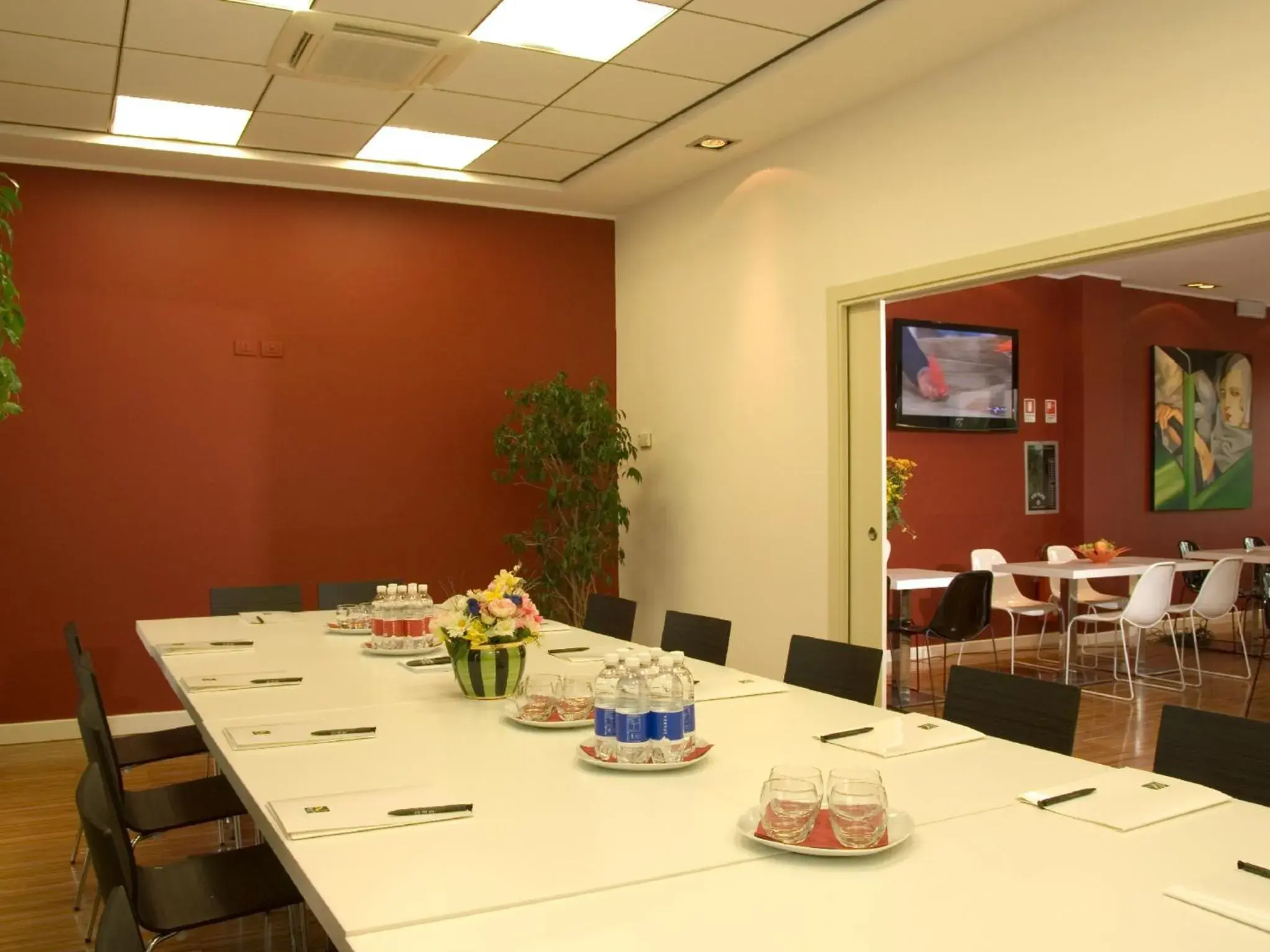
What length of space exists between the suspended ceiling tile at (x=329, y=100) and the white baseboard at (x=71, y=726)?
11.0 ft

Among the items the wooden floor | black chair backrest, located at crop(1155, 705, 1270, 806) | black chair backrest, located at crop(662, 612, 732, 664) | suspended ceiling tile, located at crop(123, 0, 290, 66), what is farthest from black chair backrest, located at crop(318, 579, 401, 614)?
black chair backrest, located at crop(1155, 705, 1270, 806)

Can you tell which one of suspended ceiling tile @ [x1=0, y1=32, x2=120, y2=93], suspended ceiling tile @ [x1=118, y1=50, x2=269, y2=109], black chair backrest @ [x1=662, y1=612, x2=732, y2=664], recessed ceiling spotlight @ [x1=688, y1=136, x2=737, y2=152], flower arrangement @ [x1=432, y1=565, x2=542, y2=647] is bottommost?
black chair backrest @ [x1=662, y1=612, x2=732, y2=664]

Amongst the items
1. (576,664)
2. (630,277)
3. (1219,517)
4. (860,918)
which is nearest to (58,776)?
(576,664)

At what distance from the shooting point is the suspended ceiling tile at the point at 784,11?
4398mm

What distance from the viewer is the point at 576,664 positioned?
375 centimetres

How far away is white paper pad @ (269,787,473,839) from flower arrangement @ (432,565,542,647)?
3.08 feet

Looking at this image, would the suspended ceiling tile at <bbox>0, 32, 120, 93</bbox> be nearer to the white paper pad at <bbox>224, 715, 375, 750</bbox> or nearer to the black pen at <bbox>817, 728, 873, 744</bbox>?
the white paper pad at <bbox>224, 715, 375, 750</bbox>

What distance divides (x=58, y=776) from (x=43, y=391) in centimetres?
212

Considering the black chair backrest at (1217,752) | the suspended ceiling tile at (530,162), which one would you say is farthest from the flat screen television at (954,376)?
the black chair backrest at (1217,752)

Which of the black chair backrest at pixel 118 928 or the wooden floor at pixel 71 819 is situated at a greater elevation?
the black chair backrest at pixel 118 928

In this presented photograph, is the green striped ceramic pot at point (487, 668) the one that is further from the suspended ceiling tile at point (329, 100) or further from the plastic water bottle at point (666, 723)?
the suspended ceiling tile at point (329, 100)

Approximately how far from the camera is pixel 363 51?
482 cm

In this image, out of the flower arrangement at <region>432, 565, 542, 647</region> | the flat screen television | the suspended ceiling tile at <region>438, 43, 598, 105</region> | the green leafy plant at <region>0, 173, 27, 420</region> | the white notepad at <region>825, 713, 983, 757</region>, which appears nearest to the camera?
the white notepad at <region>825, 713, 983, 757</region>

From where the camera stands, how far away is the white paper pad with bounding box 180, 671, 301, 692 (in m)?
3.34
